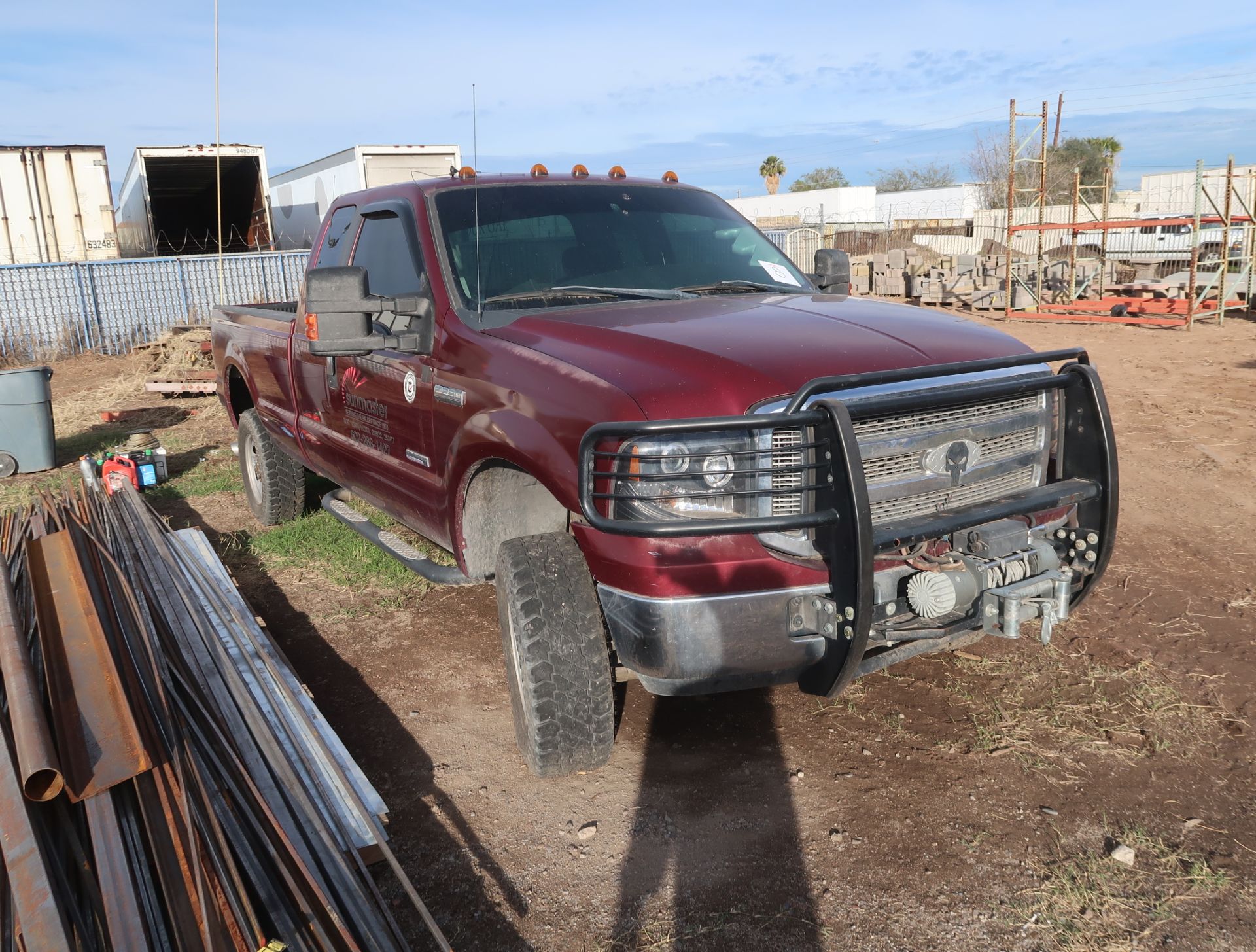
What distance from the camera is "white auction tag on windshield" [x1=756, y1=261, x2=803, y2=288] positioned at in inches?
178

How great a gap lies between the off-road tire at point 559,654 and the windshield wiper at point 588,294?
1132 mm

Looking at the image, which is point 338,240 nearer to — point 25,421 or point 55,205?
point 25,421

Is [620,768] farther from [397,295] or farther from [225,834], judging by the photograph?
[397,295]

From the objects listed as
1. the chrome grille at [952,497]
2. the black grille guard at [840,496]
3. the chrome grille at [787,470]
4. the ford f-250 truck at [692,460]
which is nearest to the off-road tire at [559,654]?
the ford f-250 truck at [692,460]

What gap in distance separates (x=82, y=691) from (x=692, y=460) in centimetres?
218

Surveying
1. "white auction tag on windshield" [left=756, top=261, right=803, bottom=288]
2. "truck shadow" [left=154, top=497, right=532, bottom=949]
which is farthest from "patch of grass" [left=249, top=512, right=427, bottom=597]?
"white auction tag on windshield" [left=756, top=261, right=803, bottom=288]

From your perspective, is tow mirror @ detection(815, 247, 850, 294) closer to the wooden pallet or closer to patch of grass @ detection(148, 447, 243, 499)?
patch of grass @ detection(148, 447, 243, 499)

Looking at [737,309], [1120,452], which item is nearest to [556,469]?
[737,309]

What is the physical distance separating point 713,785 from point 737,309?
171 cm

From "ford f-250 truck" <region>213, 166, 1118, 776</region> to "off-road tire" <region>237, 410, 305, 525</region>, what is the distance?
2355 mm

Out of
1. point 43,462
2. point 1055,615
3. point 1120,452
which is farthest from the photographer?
point 43,462

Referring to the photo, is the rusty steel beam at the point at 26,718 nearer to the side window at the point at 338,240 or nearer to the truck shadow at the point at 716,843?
the truck shadow at the point at 716,843

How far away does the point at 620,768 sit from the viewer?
3.53 meters

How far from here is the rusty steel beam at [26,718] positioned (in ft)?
8.81
